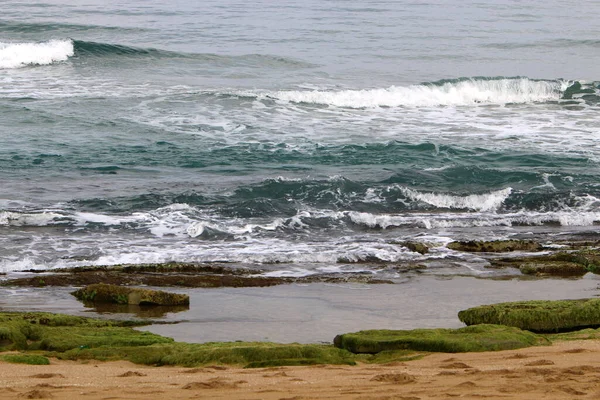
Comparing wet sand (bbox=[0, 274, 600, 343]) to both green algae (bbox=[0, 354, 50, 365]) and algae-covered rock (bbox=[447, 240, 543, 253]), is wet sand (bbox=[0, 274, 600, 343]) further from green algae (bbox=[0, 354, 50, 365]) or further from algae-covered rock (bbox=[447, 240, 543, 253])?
green algae (bbox=[0, 354, 50, 365])

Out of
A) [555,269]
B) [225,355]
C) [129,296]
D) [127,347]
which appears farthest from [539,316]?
[129,296]

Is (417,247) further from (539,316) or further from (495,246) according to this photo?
(539,316)

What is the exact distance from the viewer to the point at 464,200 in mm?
19500

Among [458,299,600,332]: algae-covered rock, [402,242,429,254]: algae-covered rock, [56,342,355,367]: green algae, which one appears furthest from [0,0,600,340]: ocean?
[56,342,355,367]: green algae

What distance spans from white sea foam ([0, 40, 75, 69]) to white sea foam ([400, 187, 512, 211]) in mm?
20917

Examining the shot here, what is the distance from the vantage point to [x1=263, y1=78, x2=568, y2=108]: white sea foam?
30.6 metres

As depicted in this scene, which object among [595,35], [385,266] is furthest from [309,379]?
[595,35]

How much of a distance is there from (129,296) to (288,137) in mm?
13531

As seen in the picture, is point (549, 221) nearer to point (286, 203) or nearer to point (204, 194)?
point (286, 203)

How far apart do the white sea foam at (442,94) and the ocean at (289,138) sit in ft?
0.26

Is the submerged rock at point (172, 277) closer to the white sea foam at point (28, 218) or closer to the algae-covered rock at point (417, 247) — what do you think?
the algae-covered rock at point (417, 247)

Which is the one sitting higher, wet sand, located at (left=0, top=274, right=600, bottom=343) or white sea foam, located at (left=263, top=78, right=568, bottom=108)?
white sea foam, located at (left=263, top=78, right=568, bottom=108)

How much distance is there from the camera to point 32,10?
1843 inches

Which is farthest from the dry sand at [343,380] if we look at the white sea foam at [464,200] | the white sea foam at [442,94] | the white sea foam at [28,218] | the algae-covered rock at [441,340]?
the white sea foam at [442,94]
